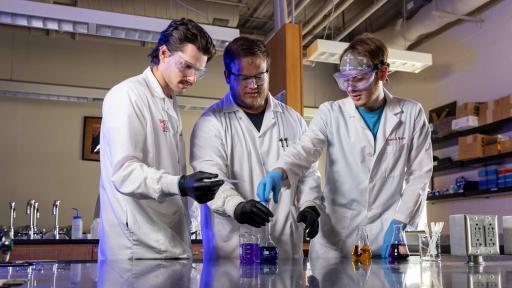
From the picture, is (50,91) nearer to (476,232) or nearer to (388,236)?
(388,236)

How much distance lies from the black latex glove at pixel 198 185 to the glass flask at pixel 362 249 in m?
0.56

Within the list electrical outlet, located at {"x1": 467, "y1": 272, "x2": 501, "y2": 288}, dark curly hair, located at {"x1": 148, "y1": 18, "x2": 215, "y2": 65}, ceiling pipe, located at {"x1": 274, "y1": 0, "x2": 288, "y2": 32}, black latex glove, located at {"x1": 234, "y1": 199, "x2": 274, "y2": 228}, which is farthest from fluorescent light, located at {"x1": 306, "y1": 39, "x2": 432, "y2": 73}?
electrical outlet, located at {"x1": 467, "y1": 272, "x2": 501, "y2": 288}

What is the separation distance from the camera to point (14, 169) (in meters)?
6.93

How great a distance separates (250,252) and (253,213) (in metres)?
0.14

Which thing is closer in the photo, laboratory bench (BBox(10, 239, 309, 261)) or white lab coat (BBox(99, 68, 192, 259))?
white lab coat (BBox(99, 68, 192, 259))

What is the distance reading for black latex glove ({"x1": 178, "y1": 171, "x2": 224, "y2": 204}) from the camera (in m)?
1.64

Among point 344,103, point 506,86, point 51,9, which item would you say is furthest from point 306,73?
point 344,103

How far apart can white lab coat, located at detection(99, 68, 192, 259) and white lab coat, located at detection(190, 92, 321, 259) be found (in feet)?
0.50

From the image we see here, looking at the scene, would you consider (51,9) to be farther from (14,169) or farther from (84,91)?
(14,169)

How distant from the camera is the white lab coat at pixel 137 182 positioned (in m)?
1.75

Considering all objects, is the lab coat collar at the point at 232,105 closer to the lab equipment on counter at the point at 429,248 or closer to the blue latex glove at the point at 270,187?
the blue latex glove at the point at 270,187

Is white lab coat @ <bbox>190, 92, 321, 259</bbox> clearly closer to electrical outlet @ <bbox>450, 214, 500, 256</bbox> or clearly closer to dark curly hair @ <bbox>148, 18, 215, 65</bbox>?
dark curly hair @ <bbox>148, 18, 215, 65</bbox>

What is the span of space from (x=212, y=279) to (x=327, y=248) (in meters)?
1.15

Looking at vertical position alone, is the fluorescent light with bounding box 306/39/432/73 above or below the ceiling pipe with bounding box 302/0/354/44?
below
